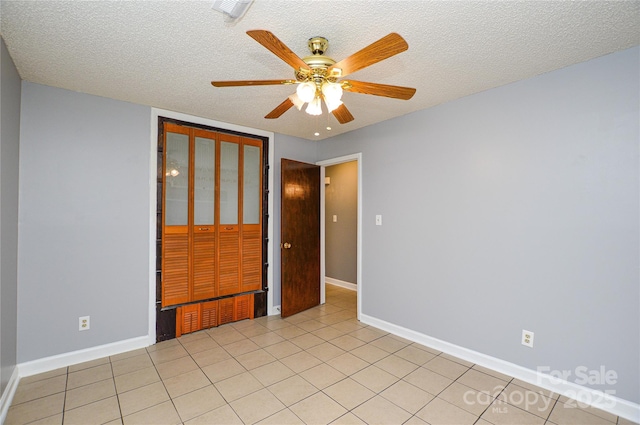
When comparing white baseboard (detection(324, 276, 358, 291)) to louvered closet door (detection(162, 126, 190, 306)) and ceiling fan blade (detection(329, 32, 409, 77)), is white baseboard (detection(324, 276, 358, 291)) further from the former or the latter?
ceiling fan blade (detection(329, 32, 409, 77))

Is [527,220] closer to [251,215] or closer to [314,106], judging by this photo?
[314,106]

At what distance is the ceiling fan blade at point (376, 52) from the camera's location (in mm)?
1352

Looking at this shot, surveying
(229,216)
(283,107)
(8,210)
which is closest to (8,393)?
(8,210)

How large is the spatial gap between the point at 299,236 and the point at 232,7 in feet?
9.41

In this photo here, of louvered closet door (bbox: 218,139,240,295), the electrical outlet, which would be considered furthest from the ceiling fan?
the electrical outlet

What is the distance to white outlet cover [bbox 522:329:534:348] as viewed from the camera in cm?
239

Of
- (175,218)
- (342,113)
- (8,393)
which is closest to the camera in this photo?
(8,393)

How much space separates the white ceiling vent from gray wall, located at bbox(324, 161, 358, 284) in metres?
3.72

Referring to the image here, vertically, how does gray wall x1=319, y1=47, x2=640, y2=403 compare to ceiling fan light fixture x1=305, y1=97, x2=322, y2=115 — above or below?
below

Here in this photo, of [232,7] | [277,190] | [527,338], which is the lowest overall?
[527,338]

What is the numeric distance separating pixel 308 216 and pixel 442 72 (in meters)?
2.47

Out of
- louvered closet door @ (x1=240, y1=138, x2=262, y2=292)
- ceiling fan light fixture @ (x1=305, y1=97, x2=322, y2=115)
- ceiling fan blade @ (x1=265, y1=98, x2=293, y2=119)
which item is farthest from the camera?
louvered closet door @ (x1=240, y1=138, x2=262, y2=292)

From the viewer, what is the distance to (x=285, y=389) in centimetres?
229

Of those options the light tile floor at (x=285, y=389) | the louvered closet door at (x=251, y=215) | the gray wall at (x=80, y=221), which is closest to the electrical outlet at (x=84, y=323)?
the gray wall at (x=80, y=221)
